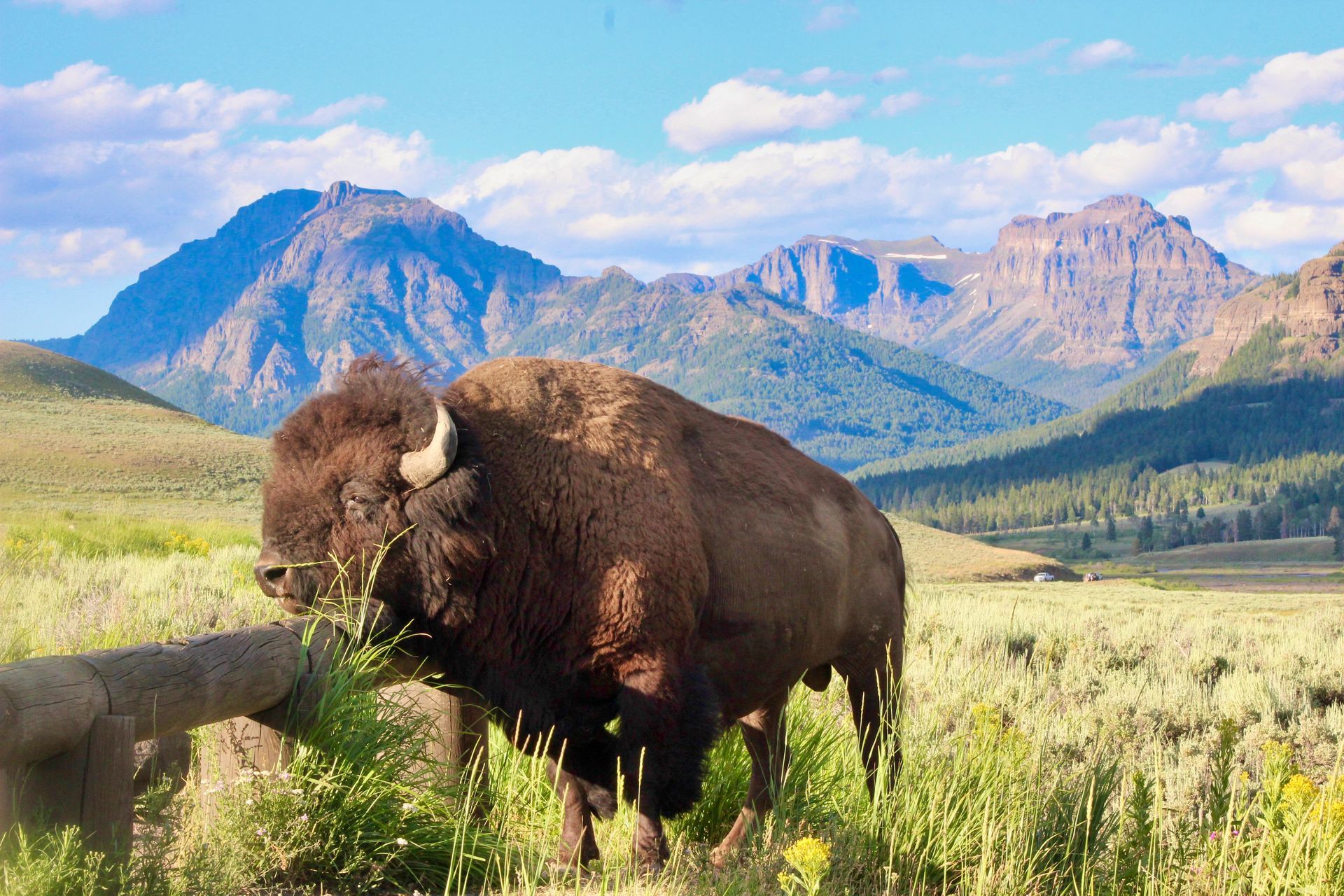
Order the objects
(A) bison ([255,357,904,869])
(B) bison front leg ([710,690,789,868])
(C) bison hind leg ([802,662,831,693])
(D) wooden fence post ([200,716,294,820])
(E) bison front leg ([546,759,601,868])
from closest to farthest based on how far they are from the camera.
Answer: (D) wooden fence post ([200,716,294,820]) < (A) bison ([255,357,904,869]) < (E) bison front leg ([546,759,601,868]) < (B) bison front leg ([710,690,789,868]) < (C) bison hind leg ([802,662,831,693])

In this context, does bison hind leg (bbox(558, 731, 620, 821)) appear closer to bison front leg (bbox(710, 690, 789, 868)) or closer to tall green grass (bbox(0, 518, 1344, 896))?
tall green grass (bbox(0, 518, 1344, 896))

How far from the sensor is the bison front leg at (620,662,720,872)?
182 inches

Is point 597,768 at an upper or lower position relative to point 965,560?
upper

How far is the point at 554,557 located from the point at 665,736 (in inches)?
36.3

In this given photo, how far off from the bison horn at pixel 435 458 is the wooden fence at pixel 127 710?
75 centimetres

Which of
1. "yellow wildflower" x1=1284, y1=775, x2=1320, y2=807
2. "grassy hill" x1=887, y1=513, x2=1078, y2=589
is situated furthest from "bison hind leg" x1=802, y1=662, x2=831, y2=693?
"grassy hill" x1=887, y1=513, x2=1078, y2=589

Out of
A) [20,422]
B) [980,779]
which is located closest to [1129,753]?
[980,779]

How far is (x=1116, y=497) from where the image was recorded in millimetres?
199125

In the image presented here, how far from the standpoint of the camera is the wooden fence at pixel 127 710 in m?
3.08

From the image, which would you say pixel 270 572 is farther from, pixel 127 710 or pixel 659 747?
pixel 659 747

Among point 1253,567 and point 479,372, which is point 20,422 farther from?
point 1253,567

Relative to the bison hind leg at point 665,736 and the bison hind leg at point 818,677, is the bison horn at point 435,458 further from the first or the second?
the bison hind leg at point 818,677

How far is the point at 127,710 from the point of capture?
3.39 metres

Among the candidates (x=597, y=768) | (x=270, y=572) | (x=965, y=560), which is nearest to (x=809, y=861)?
(x=597, y=768)
